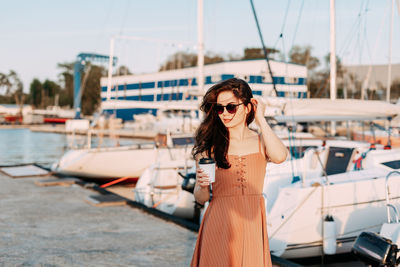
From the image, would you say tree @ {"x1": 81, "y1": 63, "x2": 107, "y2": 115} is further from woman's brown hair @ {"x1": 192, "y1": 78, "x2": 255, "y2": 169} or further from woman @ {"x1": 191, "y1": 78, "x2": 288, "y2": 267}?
woman @ {"x1": 191, "y1": 78, "x2": 288, "y2": 267}

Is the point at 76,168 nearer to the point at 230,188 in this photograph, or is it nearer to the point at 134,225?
the point at 134,225

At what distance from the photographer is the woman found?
2.59m

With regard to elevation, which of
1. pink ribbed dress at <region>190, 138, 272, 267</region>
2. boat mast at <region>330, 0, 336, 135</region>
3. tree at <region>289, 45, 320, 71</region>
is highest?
tree at <region>289, 45, 320, 71</region>

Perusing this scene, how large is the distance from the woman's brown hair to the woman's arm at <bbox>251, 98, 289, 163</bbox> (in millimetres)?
154

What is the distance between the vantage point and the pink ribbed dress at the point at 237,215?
259 cm

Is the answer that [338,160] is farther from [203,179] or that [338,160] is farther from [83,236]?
[203,179]

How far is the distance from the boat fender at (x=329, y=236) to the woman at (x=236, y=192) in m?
4.62

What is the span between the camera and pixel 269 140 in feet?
8.25

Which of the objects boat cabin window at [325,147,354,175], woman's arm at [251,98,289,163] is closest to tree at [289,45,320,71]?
boat cabin window at [325,147,354,175]

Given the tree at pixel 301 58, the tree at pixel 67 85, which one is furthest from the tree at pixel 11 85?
the tree at pixel 301 58

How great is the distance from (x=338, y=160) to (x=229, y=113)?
7.13m

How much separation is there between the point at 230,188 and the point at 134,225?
4.96 metres

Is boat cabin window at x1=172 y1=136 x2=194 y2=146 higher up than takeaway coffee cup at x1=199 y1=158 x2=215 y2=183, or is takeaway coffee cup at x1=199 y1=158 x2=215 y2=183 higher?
takeaway coffee cup at x1=199 y1=158 x2=215 y2=183

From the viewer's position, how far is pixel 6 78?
115438mm
